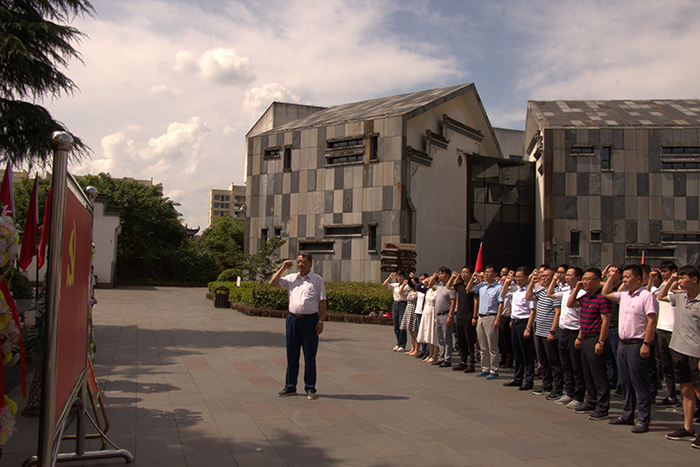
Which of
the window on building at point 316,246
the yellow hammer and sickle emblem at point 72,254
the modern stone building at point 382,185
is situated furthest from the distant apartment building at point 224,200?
the yellow hammer and sickle emblem at point 72,254

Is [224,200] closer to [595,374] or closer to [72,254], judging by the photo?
[595,374]

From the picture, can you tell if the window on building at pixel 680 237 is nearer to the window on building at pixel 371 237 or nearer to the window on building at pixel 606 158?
the window on building at pixel 606 158

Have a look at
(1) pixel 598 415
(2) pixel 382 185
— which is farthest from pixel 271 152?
(1) pixel 598 415

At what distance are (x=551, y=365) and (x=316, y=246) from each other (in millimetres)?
19700

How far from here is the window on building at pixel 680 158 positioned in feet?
86.1

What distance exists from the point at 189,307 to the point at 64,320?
20.4m

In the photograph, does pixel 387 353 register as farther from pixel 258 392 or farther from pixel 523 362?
pixel 258 392

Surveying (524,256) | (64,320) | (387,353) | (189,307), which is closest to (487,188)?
(524,256)

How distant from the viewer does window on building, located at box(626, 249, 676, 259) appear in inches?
1029

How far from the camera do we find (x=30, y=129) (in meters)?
10.8

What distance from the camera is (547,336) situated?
7832 mm

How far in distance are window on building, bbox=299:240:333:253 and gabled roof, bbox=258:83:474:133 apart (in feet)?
20.4

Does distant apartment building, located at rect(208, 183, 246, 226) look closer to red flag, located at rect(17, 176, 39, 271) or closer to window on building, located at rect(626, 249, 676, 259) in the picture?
window on building, located at rect(626, 249, 676, 259)

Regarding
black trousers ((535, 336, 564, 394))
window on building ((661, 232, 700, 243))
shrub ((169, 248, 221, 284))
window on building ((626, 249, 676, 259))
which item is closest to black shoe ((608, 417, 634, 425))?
black trousers ((535, 336, 564, 394))
